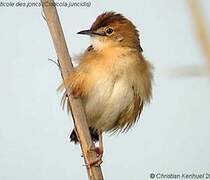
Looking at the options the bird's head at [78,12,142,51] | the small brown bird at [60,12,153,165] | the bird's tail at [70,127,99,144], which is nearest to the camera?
the small brown bird at [60,12,153,165]

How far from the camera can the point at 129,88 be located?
8.34ft

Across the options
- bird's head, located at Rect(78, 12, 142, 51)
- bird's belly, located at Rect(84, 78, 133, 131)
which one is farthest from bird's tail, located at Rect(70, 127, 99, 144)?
bird's head, located at Rect(78, 12, 142, 51)

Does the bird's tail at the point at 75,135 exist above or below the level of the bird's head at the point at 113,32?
below

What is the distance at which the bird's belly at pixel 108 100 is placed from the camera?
2.50 metres

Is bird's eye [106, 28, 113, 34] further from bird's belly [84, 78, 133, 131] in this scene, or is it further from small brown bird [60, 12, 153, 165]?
bird's belly [84, 78, 133, 131]

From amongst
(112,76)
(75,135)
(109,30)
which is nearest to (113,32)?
(109,30)

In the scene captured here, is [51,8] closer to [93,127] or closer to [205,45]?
[205,45]

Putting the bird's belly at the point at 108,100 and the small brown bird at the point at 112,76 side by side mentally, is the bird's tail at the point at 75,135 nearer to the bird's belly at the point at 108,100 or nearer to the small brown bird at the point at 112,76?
the small brown bird at the point at 112,76

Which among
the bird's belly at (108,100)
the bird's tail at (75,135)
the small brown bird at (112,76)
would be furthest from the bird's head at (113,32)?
the bird's tail at (75,135)

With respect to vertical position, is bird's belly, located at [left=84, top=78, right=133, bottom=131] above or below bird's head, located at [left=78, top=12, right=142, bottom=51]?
below

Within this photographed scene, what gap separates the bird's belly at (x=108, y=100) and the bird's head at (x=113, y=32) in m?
0.26

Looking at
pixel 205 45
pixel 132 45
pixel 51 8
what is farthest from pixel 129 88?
pixel 205 45

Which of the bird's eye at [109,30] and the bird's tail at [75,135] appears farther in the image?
the bird's tail at [75,135]

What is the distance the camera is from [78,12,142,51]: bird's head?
266 cm
